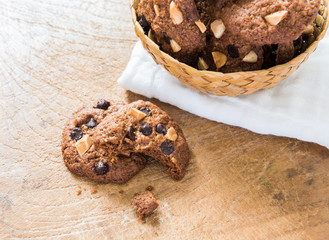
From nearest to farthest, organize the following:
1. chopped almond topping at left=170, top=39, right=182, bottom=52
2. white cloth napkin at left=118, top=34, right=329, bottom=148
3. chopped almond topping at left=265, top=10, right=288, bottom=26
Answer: chopped almond topping at left=265, top=10, right=288, bottom=26 → chopped almond topping at left=170, top=39, right=182, bottom=52 → white cloth napkin at left=118, top=34, right=329, bottom=148

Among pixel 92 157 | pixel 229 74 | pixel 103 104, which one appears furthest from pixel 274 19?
pixel 92 157

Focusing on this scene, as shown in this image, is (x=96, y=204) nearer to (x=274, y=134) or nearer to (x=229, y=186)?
(x=229, y=186)

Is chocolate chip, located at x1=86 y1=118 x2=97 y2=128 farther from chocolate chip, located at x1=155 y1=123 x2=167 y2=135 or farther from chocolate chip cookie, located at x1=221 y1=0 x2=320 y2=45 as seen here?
chocolate chip cookie, located at x1=221 y1=0 x2=320 y2=45

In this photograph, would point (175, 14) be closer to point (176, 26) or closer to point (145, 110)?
point (176, 26)

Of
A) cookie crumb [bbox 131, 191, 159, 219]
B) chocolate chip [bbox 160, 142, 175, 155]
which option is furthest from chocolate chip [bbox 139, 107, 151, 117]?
cookie crumb [bbox 131, 191, 159, 219]

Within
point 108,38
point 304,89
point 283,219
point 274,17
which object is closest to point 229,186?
point 283,219
